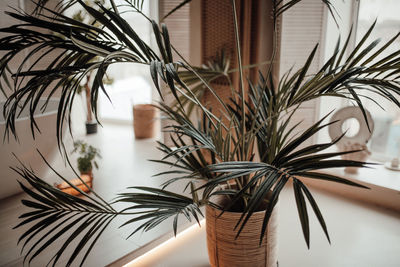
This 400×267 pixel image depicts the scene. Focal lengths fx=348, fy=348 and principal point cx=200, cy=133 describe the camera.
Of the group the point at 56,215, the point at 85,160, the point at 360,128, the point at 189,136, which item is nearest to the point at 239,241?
the point at 189,136

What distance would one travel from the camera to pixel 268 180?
1.21 metres

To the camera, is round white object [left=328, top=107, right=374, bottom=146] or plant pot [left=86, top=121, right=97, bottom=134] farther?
plant pot [left=86, top=121, right=97, bottom=134]

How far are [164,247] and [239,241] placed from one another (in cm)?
76

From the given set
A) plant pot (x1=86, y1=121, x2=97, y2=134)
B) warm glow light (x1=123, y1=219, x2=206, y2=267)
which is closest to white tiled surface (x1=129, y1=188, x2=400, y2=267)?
warm glow light (x1=123, y1=219, x2=206, y2=267)

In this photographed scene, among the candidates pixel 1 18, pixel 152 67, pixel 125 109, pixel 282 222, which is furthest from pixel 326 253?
pixel 125 109

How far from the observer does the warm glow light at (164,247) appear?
218 cm

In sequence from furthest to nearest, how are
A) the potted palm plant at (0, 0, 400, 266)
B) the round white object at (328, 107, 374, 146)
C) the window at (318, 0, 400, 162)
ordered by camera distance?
the window at (318, 0, 400, 162) → the round white object at (328, 107, 374, 146) → the potted palm plant at (0, 0, 400, 266)

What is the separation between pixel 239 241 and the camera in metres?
1.76

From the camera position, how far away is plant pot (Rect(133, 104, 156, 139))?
14.8 ft

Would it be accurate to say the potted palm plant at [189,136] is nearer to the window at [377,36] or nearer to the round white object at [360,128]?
the round white object at [360,128]

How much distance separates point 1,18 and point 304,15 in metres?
2.27

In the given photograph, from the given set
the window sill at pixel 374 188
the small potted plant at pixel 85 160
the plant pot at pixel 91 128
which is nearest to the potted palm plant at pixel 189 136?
the small potted plant at pixel 85 160

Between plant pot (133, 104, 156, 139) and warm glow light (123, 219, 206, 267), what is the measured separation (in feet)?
6.97

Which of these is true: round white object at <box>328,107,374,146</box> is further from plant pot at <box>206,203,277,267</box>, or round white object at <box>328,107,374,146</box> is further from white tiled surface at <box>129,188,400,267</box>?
plant pot at <box>206,203,277,267</box>
